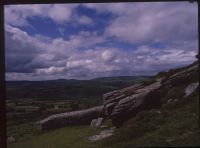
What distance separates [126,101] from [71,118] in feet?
Answer: 8.17

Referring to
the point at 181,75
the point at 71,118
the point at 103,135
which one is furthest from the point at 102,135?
the point at 181,75

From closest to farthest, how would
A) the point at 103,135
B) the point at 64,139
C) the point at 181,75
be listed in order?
1. the point at 103,135
2. the point at 64,139
3. the point at 181,75

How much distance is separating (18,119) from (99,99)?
3720 millimetres

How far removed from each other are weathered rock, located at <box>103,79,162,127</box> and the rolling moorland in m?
0.22

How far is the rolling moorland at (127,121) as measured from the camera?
9.99 metres

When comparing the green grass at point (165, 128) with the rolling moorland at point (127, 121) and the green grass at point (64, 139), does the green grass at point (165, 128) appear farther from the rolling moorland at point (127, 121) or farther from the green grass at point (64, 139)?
the green grass at point (64, 139)

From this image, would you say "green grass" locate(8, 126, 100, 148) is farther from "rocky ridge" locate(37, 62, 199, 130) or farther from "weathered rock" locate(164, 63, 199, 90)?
"weathered rock" locate(164, 63, 199, 90)

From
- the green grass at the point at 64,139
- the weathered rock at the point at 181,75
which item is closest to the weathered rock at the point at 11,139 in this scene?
the green grass at the point at 64,139

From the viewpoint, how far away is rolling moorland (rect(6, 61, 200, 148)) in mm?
9992

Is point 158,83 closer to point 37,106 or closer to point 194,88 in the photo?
point 194,88

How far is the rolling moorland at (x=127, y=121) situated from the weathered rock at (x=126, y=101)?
22cm

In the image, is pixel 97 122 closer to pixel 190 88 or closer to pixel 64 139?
pixel 64 139

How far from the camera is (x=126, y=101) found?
13.4m

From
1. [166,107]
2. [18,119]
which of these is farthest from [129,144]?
[18,119]
